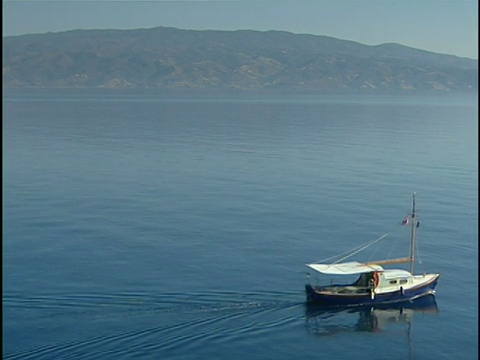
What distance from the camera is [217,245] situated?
63.0 metres

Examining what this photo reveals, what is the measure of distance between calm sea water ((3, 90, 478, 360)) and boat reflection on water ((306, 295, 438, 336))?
7.6 inches

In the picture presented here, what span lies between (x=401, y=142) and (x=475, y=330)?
101 meters

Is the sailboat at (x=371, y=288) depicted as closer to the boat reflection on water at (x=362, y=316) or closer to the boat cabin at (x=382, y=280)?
the boat cabin at (x=382, y=280)

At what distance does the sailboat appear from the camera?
164 feet

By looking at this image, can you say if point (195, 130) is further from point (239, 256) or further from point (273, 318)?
point (273, 318)

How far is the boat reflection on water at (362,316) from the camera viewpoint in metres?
46.7

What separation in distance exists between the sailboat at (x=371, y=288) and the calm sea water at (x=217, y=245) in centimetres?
123

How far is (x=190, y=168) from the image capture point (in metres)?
104

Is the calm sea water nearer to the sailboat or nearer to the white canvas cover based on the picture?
the sailboat

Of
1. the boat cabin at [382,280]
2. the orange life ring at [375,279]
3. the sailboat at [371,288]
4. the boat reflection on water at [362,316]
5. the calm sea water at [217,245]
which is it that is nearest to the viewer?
the calm sea water at [217,245]

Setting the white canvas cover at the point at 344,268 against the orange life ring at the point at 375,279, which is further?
the white canvas cover at the point at 344,268

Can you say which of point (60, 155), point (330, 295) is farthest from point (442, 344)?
point (60, 155)

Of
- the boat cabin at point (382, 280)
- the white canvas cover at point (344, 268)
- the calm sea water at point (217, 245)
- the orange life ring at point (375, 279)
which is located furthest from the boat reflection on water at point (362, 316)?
the white canvas cover at point (344, 268)

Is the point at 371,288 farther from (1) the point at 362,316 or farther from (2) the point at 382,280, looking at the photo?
(1) the point at 362,316
